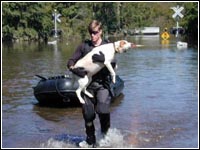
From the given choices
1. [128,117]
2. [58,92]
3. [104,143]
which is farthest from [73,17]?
[104,143]

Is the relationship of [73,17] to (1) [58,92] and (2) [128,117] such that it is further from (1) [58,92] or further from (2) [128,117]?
(2) [128,117]

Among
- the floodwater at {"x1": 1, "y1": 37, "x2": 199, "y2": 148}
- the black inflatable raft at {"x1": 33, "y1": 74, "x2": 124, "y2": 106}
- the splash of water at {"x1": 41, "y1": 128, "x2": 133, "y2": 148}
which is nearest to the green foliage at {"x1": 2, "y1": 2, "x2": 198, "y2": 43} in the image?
the floodwater at {"x1": 1, "y1": 37, "x2": 199, "y2": 148}

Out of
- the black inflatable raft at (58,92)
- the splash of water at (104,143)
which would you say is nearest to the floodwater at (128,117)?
the splash of water at (104,143)

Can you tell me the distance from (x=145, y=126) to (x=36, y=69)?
13.3m

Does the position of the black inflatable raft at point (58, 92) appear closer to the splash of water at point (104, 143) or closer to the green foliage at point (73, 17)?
the splash of water at point (104, 143)

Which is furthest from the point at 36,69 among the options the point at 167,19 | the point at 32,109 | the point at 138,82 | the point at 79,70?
the point at 167,19

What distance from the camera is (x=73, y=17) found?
265 ft

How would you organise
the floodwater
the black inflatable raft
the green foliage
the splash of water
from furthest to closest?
the green foliage, the black inflatable raft, the floodwater, the splash of water

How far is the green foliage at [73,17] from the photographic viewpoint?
63062 mm

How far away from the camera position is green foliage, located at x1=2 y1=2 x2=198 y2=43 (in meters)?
63.1

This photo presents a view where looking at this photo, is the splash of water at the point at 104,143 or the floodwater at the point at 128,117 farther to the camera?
the floodwater at the point at 128,117

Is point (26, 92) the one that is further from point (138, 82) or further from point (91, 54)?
point (91, 54)

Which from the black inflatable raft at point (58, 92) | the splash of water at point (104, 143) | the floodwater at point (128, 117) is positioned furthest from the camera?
the black inflatable raft at point (58, 92)

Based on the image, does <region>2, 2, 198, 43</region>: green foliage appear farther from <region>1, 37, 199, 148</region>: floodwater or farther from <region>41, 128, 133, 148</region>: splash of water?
<region>41, 128, 133, 148</region>: splash of water
